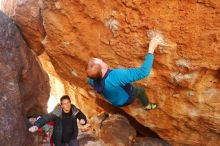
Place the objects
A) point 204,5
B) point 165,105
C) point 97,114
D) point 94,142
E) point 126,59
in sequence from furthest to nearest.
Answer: point 97,114 < point 94,142 < point 165,105 < point 126,59 < point 204,5

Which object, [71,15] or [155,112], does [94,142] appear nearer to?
[155,112]

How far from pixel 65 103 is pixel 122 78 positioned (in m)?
1.49

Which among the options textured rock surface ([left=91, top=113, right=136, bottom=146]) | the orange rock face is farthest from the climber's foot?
textured rock surface ([left=91, top=113, right=136, bottom=146])

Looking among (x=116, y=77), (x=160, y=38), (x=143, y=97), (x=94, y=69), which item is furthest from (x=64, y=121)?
(x=160, y=38)

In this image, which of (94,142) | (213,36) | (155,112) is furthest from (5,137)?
(213,36)

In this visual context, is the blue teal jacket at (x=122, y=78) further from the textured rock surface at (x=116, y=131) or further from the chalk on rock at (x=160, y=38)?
the textured rock surface at (x=116, y=131)

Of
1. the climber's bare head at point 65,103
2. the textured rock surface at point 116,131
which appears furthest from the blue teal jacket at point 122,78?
the textured rock surface at point 116,131

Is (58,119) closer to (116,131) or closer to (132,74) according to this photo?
(132,74)

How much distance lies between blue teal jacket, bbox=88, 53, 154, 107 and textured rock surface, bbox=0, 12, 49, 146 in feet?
7.97

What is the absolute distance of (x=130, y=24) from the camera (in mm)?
6137

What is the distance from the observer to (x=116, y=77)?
5305 millimetres

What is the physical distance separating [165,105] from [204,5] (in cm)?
247

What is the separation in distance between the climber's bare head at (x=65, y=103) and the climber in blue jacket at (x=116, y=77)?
→ 89 centimetres

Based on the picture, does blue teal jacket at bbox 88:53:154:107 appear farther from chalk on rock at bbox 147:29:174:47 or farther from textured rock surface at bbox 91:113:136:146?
textured rock surface at bbox 91:113:136:146
